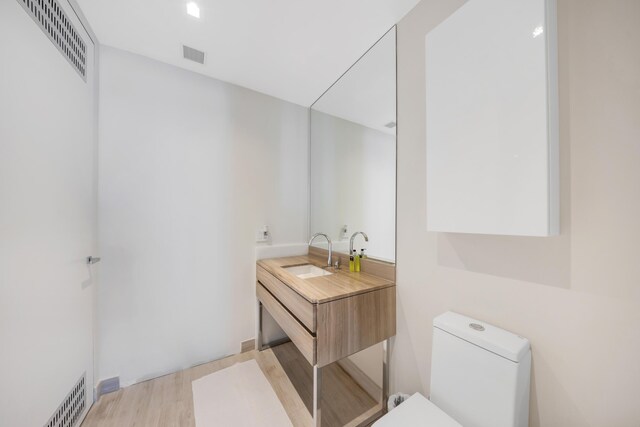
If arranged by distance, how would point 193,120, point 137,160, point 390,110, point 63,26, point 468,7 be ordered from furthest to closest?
point 193,120, point 137,160, point 390,110, point 63,26, point 468,7

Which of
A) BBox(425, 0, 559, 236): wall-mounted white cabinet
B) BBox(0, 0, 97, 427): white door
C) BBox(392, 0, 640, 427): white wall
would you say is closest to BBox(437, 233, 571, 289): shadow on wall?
BBox(392, 0, 640, 427): white wall

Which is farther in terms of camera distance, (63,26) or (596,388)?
(63,26)

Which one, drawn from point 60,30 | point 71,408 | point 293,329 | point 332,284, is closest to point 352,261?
point 332,284

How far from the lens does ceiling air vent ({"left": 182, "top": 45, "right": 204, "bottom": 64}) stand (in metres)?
1.69

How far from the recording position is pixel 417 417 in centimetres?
99

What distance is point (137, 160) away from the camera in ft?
5.62

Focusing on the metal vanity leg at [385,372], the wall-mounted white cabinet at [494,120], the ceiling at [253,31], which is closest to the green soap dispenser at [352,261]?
the metal vanity leg at [385,372]

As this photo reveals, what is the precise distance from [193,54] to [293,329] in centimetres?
216

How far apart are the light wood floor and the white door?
187mm

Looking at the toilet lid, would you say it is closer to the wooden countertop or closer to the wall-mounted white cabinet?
the wooden countertop

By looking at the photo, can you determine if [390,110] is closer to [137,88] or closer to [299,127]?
[299,127]

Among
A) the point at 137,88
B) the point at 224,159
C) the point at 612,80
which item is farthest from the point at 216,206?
the point at 612,80

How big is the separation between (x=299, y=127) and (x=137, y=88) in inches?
56.0

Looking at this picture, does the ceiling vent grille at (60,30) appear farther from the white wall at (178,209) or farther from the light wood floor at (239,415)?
the light wood floor at (239,415)
